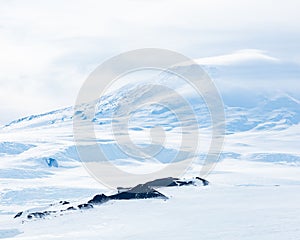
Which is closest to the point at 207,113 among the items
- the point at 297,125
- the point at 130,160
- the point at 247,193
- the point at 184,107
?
the point at 184,107

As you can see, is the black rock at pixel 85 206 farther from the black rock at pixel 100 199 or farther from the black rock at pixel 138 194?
the black rock at pixel 138 194

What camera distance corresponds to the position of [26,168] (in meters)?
105

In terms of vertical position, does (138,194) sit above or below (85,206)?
above

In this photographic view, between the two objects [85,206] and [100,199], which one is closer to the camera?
[85,206]

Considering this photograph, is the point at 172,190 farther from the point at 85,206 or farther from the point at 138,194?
the point at 85,206

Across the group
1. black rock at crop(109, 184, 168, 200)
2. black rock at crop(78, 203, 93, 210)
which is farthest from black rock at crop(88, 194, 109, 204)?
black rock at crop(78, 203, 93, 210)

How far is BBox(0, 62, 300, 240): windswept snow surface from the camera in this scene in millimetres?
18500

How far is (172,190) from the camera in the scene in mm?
24453

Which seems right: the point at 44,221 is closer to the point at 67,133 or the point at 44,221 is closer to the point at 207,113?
the point at 67,133

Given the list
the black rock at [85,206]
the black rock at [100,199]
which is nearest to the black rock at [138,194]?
the black rock at [100,199]

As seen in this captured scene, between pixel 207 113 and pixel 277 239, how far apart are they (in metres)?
182

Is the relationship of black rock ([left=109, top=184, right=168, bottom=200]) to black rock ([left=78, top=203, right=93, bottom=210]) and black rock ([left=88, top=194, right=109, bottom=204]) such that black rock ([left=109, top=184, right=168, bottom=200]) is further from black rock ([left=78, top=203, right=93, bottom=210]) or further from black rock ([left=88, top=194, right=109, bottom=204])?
black rock ([left=78, top=203, right=93, bottom=210])

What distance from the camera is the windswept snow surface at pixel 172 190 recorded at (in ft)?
60.7

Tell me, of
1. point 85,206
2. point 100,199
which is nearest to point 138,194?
point 100,199
